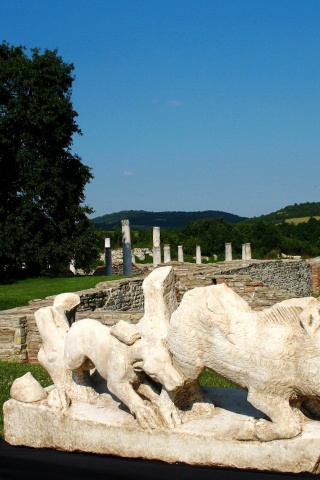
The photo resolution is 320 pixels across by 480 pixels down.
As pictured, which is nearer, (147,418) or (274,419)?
(274,419)

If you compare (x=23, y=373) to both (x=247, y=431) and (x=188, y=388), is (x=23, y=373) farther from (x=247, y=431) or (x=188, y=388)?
(x=247, y=431)

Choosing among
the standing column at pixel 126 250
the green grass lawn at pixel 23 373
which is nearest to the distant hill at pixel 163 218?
the standing column at pixel 126 250

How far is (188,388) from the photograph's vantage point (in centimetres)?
381

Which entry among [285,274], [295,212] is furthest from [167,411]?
[295,212]

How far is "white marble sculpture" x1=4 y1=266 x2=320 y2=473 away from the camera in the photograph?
131 inches

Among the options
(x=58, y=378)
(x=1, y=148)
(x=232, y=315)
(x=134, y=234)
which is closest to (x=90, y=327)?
(x=58, y=378)

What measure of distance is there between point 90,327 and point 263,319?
1299 millimetres

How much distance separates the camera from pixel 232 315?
3.56 m

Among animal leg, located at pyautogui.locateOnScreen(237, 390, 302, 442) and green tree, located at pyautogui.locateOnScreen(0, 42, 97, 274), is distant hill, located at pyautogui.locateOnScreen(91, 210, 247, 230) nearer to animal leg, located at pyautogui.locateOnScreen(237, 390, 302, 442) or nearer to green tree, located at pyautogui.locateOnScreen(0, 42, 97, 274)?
green tree, located at pyautogui.locateOnScreen(0, 42, 97, 274)

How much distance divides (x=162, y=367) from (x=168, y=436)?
0.41 metres

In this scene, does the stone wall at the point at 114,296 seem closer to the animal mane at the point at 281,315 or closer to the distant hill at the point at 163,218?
the animal mane at the point at 281,315

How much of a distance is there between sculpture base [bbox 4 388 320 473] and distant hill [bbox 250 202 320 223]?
88.0 meters

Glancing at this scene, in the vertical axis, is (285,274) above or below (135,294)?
above

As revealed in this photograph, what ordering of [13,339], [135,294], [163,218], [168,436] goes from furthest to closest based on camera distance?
[163,218]
[135,294]
[13,339]
[168,436]
